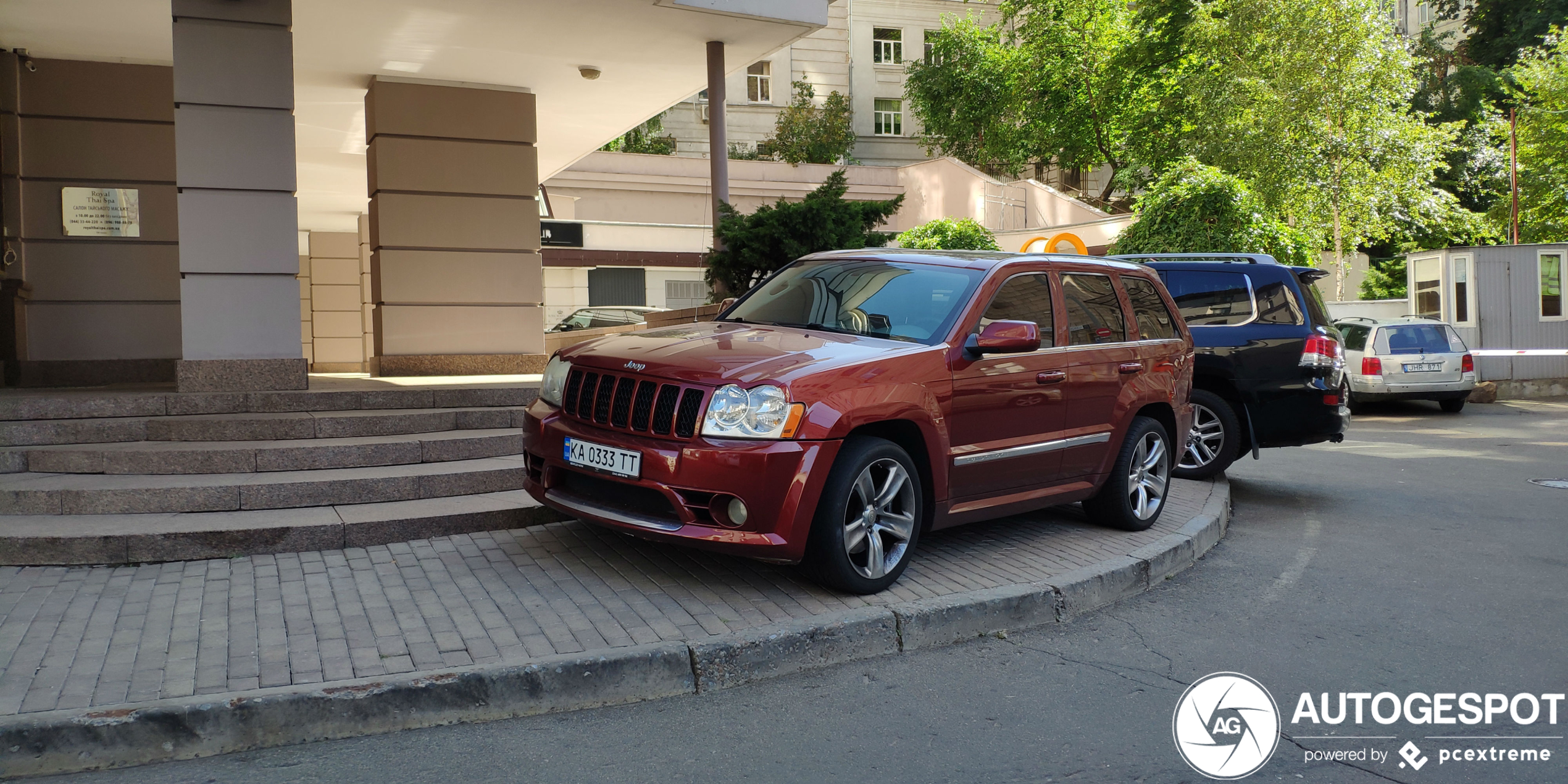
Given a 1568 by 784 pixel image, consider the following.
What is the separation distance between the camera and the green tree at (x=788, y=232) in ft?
35.7

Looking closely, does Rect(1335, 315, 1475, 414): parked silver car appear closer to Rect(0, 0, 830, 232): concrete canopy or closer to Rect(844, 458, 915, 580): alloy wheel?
Rect(0, 0, 830, 232): concrete canopy

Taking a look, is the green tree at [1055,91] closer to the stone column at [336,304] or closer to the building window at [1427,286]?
the building window at [1427,286]

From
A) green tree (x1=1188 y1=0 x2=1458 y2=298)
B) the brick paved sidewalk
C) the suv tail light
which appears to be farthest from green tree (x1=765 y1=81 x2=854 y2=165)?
Answer: the brick paved sidewalk

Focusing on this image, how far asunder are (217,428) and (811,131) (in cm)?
Result: 3543

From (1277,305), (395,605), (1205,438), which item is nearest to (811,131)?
(1277,305)

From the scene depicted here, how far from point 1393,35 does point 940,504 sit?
2668cm

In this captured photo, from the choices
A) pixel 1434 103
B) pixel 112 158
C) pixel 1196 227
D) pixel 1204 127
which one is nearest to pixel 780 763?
pixel 112 158

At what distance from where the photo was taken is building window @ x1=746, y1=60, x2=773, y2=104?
4388 cm

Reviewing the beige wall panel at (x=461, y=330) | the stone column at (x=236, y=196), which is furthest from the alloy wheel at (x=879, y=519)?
the beige wall panel at (x=461, y=330)

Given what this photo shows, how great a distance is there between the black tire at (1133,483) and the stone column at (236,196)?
603cm

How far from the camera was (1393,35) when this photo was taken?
26531mm

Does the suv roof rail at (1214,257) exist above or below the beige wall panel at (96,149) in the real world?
below

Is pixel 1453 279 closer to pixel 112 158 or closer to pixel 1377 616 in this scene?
pixel 1377 616

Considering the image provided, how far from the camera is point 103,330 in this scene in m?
11.1
